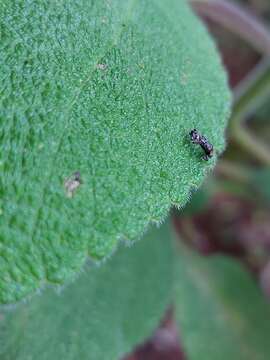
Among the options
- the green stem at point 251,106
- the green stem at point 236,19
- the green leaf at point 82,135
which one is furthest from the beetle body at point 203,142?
the green stem at point 251,106

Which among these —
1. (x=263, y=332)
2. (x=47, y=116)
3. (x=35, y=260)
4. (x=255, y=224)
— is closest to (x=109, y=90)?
(x=47, y=116)

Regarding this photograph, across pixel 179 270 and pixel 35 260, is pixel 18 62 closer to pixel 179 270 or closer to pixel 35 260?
pixel 35 260

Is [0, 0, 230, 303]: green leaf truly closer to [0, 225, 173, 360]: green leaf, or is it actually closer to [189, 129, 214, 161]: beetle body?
[189, 129, 214, 161]: beetle body

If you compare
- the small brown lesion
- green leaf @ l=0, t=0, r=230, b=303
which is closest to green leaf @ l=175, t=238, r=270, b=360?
green leaf @ l=0, t=0, r=230, b=303

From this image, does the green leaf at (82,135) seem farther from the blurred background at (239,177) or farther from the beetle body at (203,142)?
the blurred background at (239,177)

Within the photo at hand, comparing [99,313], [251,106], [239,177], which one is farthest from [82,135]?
[239,177]

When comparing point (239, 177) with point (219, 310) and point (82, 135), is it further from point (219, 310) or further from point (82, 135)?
point (82, 135)
